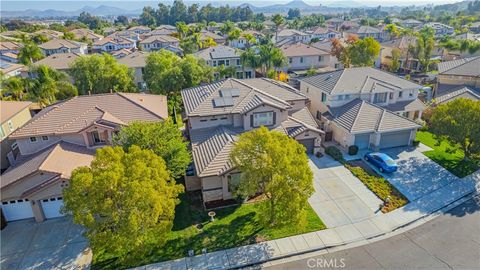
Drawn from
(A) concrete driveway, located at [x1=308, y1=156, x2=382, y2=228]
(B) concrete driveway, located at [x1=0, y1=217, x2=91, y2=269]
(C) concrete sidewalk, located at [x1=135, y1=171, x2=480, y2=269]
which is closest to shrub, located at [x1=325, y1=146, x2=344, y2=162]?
(A) concrete driveway, located at [x1=308, y1=156, x2=382, y2=228]

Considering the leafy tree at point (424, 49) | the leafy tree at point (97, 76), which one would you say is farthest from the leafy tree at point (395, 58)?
the leafy tree at point (97, 76)

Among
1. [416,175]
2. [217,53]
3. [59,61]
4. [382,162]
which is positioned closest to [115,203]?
[382,162]

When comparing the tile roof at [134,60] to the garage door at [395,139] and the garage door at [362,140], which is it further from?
the garage door at [395,139]

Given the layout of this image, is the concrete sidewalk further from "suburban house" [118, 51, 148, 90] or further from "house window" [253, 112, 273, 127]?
"suburban house" [118, 51, 148, 90]

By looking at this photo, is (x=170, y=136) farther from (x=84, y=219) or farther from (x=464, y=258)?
(x=464, y=258)

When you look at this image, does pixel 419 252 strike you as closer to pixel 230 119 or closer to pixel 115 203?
pixel 115 203

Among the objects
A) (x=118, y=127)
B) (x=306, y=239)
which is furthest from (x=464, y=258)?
(x=118, y=127)

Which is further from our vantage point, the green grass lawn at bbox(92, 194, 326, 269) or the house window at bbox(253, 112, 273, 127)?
the house window at bbox(253, 112, 273, 127)
